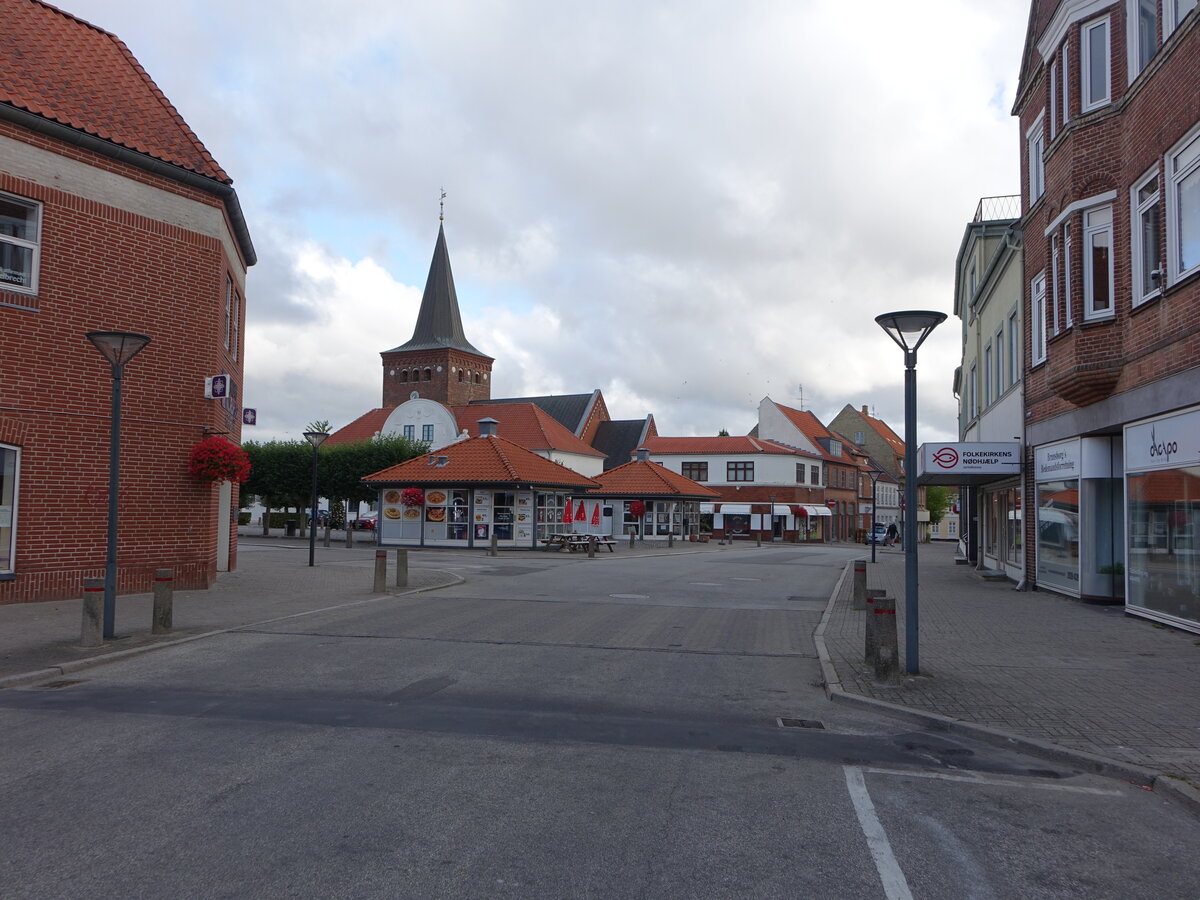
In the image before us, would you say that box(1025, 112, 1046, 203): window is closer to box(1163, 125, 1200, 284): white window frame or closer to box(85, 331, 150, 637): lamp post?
box(1163, 125, 1200, 284): white window frame

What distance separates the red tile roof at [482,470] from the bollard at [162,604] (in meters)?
23.9

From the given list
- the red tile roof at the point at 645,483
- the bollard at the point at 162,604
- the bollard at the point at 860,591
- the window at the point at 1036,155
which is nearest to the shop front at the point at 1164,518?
the bollard at the point at 860,591

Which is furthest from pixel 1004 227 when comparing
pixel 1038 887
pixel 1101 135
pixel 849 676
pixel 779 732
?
pixel 1038 887

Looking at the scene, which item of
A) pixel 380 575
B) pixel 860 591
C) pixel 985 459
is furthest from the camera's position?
pixel 985 459

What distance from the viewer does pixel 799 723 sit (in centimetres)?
759

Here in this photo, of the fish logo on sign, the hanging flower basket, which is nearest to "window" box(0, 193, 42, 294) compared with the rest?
the hanging flower basket

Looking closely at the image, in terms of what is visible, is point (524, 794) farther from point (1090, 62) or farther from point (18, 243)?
point (1090, 62)

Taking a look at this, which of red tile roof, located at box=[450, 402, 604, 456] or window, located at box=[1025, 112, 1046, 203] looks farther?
red tile roof, located at box=[450, 402, 604, 456]

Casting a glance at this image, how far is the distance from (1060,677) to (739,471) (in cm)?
6201

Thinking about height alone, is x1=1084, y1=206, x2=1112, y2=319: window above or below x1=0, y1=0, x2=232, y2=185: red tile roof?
below

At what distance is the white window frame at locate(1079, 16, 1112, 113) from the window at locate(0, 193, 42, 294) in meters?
16.8

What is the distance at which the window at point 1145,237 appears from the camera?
1338 cm

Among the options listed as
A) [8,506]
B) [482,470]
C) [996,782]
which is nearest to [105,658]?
[8,506]

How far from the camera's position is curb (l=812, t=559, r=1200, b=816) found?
5.71 m
